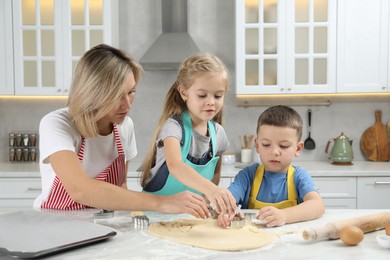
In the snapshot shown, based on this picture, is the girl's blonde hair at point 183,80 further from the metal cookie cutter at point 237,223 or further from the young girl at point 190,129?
the metal cookie cutter at point 237,223

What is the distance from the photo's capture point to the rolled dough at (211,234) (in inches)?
51.1

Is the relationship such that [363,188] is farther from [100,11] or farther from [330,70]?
[100,11]

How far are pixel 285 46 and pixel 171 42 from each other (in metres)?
0.82

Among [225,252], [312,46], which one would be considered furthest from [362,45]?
[225,252]

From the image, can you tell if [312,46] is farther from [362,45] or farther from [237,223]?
[237,223]

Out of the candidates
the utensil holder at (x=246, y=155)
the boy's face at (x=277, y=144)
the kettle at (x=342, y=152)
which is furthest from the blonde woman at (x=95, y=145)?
the kettle at (x=342, y=152)

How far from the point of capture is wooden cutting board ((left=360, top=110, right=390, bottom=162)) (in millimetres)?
3863

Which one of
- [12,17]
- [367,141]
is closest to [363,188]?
[367,141]

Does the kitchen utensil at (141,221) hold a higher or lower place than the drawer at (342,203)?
higher

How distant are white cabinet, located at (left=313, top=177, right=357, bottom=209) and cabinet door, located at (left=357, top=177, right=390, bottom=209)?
0.05m

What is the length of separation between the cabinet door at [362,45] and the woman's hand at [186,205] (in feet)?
7.89

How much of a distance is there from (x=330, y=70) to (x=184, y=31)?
110cm

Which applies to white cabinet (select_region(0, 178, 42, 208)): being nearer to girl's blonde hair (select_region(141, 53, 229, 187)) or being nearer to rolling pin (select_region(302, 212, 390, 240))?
girl's blonde hair (select_region(141, 53, 229, 187))

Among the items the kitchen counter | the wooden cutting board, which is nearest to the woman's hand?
the kitchen counter
